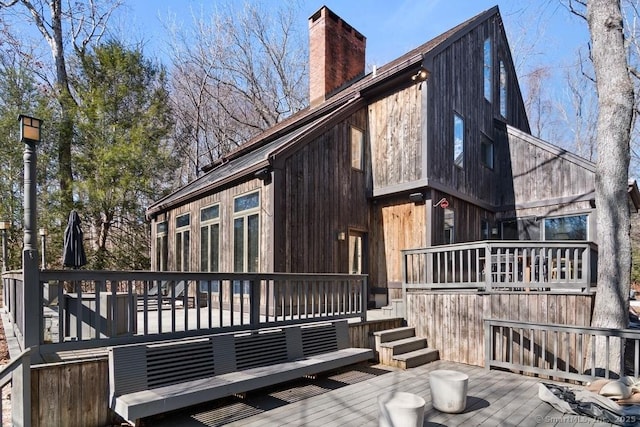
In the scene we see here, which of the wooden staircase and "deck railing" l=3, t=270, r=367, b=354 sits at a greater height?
"deck railing" l=3, t=270, r=367, b=354

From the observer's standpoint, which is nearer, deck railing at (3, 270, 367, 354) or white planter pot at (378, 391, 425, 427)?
white planter pot at (378, 391, 425, 427)

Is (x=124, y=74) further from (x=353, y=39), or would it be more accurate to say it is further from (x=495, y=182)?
(x=495, y=182)

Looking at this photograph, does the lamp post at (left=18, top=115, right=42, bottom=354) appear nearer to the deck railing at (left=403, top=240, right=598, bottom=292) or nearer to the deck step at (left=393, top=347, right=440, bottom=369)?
the deck step at (left=393, top=347, right=440, bottom=369)

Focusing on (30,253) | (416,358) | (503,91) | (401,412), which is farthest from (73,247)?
(503,91)

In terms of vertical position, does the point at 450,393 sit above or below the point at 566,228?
below

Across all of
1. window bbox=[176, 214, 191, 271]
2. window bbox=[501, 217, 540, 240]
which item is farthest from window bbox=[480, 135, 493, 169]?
window bbox=[176, 214, 191, 271]

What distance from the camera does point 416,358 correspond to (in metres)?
6.59

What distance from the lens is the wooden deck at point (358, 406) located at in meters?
3.94

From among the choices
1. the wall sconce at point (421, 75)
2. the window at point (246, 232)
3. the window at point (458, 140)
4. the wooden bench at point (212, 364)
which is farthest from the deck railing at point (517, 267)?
the wall sconce at point (421, 75)

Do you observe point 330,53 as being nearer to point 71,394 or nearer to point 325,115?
point 325,115

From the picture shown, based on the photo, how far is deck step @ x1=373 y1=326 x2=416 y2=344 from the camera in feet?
22.3

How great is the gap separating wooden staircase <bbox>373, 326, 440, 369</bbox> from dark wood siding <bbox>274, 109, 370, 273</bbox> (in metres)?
2.08

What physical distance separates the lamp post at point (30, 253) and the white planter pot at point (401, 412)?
319 centimetres

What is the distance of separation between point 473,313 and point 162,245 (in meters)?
10.6
